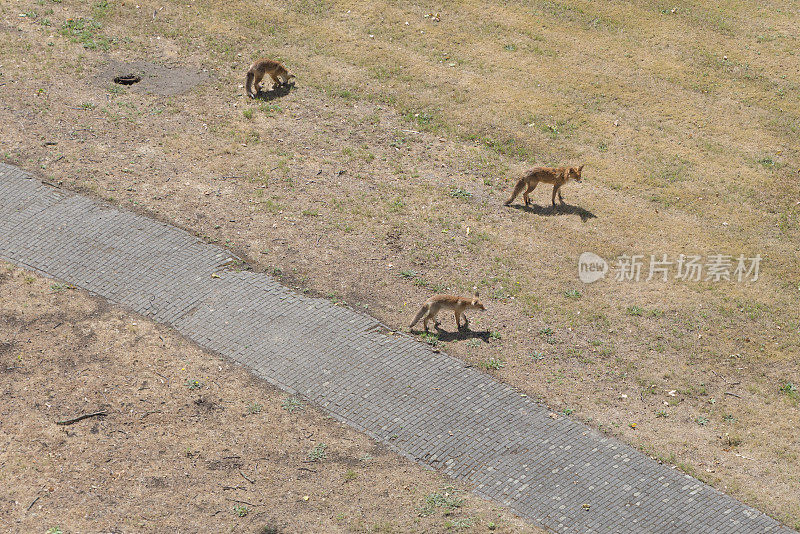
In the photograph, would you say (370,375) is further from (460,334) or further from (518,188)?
(518,188)

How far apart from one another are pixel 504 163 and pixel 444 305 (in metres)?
6.38

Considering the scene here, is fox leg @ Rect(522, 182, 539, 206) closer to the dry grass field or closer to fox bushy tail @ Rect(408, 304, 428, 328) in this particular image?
the dry grass field

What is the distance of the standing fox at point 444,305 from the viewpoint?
1481cm

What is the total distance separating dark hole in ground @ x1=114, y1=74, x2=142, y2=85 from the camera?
22.0 meters

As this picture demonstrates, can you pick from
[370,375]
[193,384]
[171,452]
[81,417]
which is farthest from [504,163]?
[81,417]

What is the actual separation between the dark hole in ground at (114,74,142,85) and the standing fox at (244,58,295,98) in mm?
3023

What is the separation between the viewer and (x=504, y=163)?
65.8 ft

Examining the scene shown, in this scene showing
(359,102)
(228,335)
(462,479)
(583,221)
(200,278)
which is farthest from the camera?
(359,102)

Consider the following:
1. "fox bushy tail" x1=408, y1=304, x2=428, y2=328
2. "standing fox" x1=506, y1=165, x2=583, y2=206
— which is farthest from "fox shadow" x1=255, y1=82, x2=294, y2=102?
"fox bushy tail" x1=408, y1=304, x2=428, y2=328

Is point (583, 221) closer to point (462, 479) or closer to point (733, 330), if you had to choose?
point (733, 330)

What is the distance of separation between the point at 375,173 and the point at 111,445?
9.18 metres

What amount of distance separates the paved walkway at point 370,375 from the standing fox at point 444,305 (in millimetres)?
546

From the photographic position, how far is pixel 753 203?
19.1 metres

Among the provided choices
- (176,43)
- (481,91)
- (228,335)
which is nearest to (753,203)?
(481,91)
